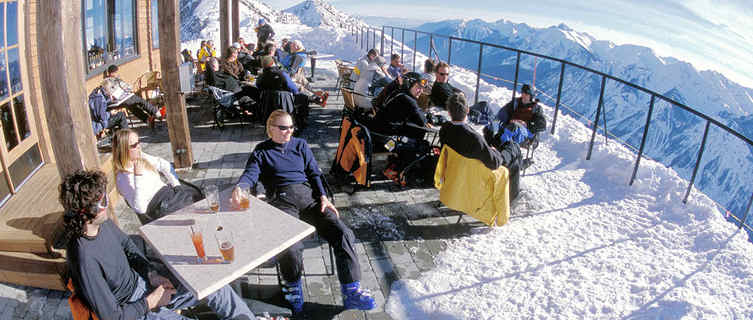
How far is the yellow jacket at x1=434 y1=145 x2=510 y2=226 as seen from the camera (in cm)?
362

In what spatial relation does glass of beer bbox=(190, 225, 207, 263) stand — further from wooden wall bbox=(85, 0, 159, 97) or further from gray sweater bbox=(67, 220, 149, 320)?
wooden wall bbox=(85, 0, 159, 97)

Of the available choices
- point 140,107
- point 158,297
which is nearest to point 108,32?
point 140,107

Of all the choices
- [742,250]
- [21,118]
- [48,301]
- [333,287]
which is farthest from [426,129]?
[21,118]

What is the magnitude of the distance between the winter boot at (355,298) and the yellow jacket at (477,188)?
4.65 ft

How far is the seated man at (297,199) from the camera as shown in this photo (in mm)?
2738

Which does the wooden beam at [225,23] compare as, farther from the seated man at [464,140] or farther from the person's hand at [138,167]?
the seated man at [464,140]

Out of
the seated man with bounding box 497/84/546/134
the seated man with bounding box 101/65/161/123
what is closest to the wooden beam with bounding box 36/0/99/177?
the seated man with bounding box 101/65/161/123

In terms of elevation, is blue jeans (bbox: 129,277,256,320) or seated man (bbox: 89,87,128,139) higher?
seated man (bbox: 89,87,128,139)

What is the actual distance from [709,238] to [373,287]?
333 cm

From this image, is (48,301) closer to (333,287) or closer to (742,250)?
(333,287)

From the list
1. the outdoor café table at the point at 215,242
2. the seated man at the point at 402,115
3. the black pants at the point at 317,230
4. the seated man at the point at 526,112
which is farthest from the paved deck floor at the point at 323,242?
the seated man at the point at 526,112

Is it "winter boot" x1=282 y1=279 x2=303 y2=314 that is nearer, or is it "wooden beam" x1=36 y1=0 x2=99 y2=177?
"wooden beam" x1=36 y1=0 x2=99 y2=177

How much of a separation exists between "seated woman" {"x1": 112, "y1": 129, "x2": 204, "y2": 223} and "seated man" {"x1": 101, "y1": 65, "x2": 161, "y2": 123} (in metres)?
3.45

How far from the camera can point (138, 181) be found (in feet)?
9.43
